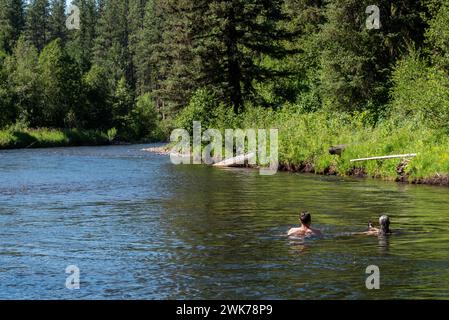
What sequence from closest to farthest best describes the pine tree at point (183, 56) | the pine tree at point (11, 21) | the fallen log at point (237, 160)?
the fallen log at point (237, 160) < the pine tree at point (183, 56) < the pine tree at point (11, 21)

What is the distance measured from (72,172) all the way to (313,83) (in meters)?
25.9

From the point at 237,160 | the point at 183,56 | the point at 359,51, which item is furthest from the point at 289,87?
the point at 237,160

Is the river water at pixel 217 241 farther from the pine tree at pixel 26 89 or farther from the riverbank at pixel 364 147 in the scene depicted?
the pine tree at pixel 26 89

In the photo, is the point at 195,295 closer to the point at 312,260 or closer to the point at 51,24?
the point at 312,260

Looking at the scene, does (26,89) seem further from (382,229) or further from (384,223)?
(384,223)

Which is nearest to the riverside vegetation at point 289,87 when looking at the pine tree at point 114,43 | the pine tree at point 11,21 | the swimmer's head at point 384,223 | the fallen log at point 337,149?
the fallen log at point 337,149

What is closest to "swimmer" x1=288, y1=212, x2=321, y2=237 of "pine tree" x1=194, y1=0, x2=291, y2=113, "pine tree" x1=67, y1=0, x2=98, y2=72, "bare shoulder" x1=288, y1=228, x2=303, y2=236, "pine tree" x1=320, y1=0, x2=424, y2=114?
"bare shoulder" x1=288, y1=228, x2=303, y2=236

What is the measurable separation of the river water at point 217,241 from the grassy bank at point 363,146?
159 cm

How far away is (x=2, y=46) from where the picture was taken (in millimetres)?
133875

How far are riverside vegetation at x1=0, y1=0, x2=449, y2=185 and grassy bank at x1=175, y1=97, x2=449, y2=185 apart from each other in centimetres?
7

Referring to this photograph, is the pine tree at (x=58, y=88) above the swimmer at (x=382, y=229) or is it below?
above

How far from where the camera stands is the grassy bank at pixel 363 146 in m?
32.4

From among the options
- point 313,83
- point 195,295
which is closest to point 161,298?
point 195,295

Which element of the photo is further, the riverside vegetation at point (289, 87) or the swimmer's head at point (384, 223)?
the riverside vegetation at point (289, 87)
